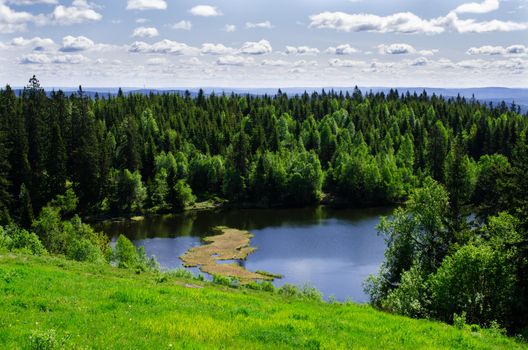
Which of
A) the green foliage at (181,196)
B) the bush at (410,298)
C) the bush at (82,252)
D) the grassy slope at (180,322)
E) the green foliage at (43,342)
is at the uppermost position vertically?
the green foliage at (43,342)

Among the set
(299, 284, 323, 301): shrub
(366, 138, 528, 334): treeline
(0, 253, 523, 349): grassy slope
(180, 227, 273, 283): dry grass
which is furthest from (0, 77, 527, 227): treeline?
(0, 253, 523, 349): grassy slope

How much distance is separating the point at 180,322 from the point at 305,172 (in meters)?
103

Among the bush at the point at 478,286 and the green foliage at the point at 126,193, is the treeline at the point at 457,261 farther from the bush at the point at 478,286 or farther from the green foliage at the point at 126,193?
the green foliage at the point at 126,193

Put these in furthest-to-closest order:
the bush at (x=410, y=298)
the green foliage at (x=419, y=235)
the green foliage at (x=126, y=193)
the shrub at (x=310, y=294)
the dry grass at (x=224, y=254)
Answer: the green foliage at (x=126, y=193), the dry grass at (x=224, y=254), the green foliage at (x=419, y=235), the shrub at (x=310, y=294), the bush at (x=410, y=298)

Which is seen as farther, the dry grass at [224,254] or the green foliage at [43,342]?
the dry grass at [224,254]

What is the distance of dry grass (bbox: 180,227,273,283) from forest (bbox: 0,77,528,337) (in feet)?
48.1

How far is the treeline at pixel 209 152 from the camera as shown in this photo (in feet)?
321

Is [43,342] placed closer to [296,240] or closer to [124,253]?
[124,253]

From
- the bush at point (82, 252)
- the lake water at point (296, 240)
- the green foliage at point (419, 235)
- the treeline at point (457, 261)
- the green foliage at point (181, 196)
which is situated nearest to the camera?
the treeline at point (457, 261)

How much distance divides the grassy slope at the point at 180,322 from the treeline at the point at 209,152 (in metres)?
55.1

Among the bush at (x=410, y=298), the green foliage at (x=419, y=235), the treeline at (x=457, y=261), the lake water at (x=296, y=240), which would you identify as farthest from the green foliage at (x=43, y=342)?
the lake water at (x=296, y=240)

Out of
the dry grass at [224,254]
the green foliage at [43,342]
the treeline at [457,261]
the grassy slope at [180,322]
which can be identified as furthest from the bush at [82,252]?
the green foliage at [43,342]

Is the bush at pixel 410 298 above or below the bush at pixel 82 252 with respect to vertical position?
above

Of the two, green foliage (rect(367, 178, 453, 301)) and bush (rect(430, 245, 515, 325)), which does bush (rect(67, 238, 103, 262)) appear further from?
bush (rect(430, 245, 515, 325))
